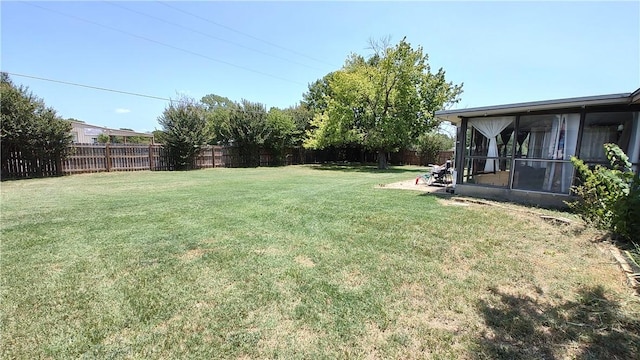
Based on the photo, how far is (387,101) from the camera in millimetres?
19000

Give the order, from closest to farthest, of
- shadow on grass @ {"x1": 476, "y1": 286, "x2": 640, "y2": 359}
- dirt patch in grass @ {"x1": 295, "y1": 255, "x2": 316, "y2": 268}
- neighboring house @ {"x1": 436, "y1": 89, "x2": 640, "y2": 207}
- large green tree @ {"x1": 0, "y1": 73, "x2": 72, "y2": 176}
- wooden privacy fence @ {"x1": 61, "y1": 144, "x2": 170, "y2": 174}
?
shadow on grass @ {"x1": 476, "y1": 286, "x2": 640, "y2": 359}
dirt patch in grass @ {"x1": 295, "y1": 255, "x2": 316, "y2": 268}
neighboring house @ {"x1": 436, "y1": 89, "x2": 640, "y2": 207}
large green tree @ {"x1": 0, "y1": 73, "x2": 72, "y2": 176}
wooden privacy fence @ {"x1": 61, "y1": 144, "x2": 170, "y2": 174}

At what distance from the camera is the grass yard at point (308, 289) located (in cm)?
207

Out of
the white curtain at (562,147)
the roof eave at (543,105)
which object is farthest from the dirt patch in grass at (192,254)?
the white curtain at (562,147)

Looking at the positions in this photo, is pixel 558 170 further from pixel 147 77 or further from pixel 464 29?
pixel 147 77

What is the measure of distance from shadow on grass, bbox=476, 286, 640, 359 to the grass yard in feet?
0.04

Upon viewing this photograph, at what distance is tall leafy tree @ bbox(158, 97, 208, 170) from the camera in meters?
16.3

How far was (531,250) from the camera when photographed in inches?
155

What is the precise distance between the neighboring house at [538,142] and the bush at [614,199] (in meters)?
1.58

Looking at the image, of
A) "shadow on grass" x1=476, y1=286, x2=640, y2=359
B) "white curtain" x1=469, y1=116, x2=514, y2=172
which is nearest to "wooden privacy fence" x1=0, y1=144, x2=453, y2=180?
"white curtain" x1=469, y1=116, x2=514, y2=172

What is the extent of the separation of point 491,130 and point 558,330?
21.4ft

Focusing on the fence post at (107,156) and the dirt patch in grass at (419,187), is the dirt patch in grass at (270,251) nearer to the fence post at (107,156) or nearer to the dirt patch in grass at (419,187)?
the dirt patch in grass at (419,187)

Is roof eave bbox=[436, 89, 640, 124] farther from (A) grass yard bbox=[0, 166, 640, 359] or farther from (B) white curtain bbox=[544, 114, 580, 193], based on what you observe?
(A) grass yard bbox=[0, 166, 640, 359]

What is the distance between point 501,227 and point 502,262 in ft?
5.37

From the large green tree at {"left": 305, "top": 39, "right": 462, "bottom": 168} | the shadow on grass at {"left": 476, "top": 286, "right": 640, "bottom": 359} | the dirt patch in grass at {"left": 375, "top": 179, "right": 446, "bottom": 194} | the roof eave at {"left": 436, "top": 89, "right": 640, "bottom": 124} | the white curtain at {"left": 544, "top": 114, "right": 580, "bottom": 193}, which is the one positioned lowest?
the shadow on grass at {"left": 476, "top": 286, "right": 640, "bottom": 359}
